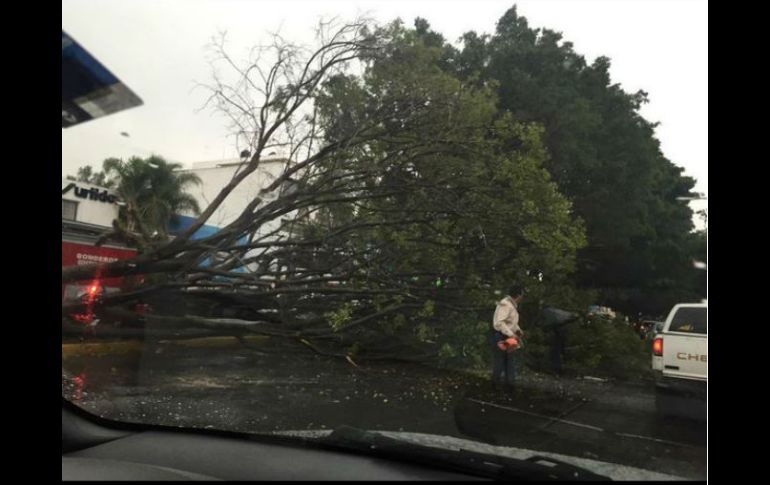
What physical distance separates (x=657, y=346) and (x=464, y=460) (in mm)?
1330

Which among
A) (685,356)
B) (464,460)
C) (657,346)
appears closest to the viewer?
(464,460)

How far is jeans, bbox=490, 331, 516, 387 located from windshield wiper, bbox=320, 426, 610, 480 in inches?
43.9

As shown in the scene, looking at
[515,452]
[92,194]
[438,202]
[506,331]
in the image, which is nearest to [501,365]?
[506,331]

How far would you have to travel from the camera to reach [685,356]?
2854mm

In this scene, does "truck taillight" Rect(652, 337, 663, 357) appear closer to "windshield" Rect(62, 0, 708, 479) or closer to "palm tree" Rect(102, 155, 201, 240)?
"windshield" Rect(62, 0, 708, 479)

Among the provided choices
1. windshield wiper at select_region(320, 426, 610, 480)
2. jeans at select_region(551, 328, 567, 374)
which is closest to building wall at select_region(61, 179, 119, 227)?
windshield wiper at select_region(320, 426, 610, 480)

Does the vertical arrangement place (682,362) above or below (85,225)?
below

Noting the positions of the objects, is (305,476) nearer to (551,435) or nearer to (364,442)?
(364,442)

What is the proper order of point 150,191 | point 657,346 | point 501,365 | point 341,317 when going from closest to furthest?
1. point 657,346
2. point 501,365
3. point 150,191
4. point 341,317

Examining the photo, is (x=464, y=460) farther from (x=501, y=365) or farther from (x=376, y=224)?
(x=376, y=224)

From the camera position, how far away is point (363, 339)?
4605 millimetres

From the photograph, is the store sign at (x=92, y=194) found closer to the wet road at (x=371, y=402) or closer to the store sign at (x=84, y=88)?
the store sign at (x=84, y=88)
